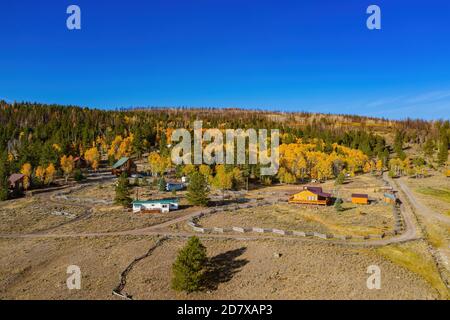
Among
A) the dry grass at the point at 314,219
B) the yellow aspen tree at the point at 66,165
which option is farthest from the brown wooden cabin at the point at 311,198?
the yellow aspen tree at the point at 66,165

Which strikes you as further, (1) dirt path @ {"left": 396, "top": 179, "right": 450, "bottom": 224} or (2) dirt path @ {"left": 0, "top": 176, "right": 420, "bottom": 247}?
→ (1) dirt path @ {"left": 396, "top": 179, "right": 450, "bottom": 224}

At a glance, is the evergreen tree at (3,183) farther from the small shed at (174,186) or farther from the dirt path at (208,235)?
the small shed at (174,186)

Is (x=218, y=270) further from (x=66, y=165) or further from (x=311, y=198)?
(x=66, y=165)

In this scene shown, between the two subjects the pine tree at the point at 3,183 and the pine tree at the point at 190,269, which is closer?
the pine tree at the point at 190,269

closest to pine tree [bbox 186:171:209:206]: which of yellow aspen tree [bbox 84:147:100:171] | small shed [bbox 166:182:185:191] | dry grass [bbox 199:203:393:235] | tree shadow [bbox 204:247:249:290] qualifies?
dry grass [bbox 199:203:393:235]

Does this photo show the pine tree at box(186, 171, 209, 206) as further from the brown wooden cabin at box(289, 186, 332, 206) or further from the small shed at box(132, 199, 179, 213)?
the brown wooden cabin at box(289, 186, 332, 206)
